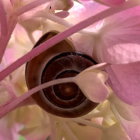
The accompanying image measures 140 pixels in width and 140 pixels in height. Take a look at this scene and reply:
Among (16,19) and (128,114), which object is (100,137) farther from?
(16,19)

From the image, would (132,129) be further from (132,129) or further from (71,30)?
(71,30)

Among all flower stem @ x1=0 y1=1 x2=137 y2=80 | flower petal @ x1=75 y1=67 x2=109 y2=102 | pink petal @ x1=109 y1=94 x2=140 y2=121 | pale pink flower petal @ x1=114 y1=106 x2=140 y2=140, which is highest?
flower stem @ x1=0 y1=1 x2=137 y2=80

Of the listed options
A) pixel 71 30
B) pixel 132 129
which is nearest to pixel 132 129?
pixel 132 129

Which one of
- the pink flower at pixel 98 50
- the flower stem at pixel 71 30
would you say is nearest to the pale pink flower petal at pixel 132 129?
the pink flower at pixel 98 50

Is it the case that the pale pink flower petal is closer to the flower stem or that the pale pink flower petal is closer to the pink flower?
the pink flower

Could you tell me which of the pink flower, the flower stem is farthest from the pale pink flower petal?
the flower stem

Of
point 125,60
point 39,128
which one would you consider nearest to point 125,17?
point 125,60
